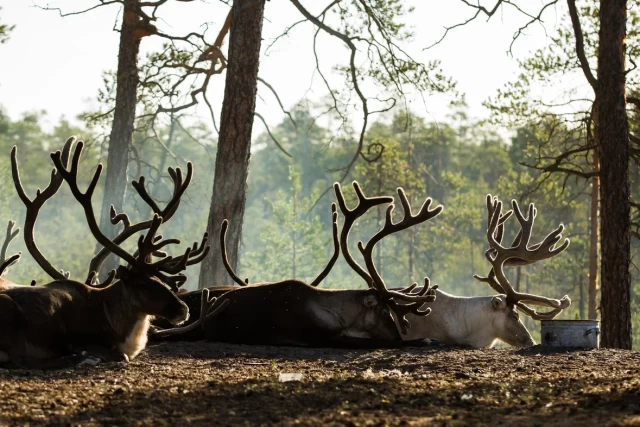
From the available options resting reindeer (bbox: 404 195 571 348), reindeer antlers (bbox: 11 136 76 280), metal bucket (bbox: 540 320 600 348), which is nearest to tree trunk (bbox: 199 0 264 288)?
resting reindeer (bbox: 404 195 571 348)

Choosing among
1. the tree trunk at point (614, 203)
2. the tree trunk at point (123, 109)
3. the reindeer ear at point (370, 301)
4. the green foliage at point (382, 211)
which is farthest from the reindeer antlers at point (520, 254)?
the green foliage at point (382, 211)

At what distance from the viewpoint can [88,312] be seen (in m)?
8.64

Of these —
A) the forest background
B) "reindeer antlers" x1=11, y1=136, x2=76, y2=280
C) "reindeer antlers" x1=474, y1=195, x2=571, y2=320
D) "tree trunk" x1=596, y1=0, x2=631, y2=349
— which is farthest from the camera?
the forest background

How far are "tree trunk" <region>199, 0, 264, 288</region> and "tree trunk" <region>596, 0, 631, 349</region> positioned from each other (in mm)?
4742

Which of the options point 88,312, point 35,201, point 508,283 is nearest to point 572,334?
point 508,283

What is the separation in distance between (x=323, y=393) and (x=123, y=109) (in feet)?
42.4

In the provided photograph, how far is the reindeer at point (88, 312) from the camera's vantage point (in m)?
8.10

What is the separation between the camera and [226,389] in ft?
23.0

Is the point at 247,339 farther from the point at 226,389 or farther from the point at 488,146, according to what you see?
the point at 488,146

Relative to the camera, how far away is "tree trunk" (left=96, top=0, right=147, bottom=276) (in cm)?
1859

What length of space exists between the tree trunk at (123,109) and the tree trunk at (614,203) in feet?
27.4

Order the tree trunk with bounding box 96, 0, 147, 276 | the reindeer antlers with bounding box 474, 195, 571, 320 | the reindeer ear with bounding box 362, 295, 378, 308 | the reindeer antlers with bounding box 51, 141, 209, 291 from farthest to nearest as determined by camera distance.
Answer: the tree trunk with bounding box 96, 0, 147, 276 → the reindeer antlers with bounding box 474, 195, 571, 320 → the reindeer ear with bounding box 362, 295, 378, 308 → the reindeer antlers with bounding box 51, 141, 209, 291

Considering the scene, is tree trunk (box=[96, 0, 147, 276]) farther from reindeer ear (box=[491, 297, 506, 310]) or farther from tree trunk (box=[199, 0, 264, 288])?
reindeer ear (box=[491, 297, 506, 310])

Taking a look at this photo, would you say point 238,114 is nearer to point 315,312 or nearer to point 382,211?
point 315,312
